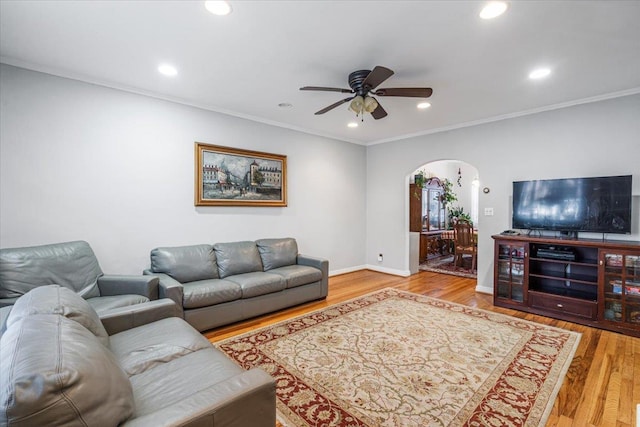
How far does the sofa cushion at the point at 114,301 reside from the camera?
98.3 inches

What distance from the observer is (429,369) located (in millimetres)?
2445

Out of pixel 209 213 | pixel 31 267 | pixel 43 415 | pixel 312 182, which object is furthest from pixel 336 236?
pixel 43 415

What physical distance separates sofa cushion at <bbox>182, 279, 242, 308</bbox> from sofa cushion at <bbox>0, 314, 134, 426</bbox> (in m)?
1.87

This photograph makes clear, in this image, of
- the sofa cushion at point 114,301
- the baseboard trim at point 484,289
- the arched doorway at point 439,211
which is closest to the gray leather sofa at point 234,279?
the sofa cushion at point 114,301

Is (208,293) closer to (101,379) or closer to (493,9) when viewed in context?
(101,379)

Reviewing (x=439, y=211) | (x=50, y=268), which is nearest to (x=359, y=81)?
(x=50, y=268)

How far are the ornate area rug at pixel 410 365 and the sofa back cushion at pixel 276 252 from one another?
3.29 feet

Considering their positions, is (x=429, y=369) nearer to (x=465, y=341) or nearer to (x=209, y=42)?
(x=465, y=341)

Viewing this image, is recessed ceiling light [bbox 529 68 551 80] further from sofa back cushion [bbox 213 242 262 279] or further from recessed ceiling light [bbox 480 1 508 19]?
sofa back cushion [bbox 213 242 262 279]

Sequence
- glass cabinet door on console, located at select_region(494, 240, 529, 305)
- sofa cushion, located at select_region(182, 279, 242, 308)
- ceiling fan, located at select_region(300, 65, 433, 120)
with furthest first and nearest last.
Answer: glass cabinet door on console, located at select_region(494, 240, 529, 305)
sofa cushion, located at select_region(182, 279, 242, 308)
ceiling fan, located at select_region(300, 65, 433, 120)

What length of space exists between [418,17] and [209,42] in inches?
66.5

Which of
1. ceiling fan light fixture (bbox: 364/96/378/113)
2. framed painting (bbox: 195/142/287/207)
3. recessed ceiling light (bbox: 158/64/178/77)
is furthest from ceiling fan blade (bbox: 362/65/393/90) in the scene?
framed painting (bbox: 195/142/287/207)

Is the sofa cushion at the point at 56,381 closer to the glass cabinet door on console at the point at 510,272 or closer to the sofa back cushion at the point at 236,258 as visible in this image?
the sofa back cushion at the point at 236,258

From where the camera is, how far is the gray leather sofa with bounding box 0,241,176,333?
222 centimetres
